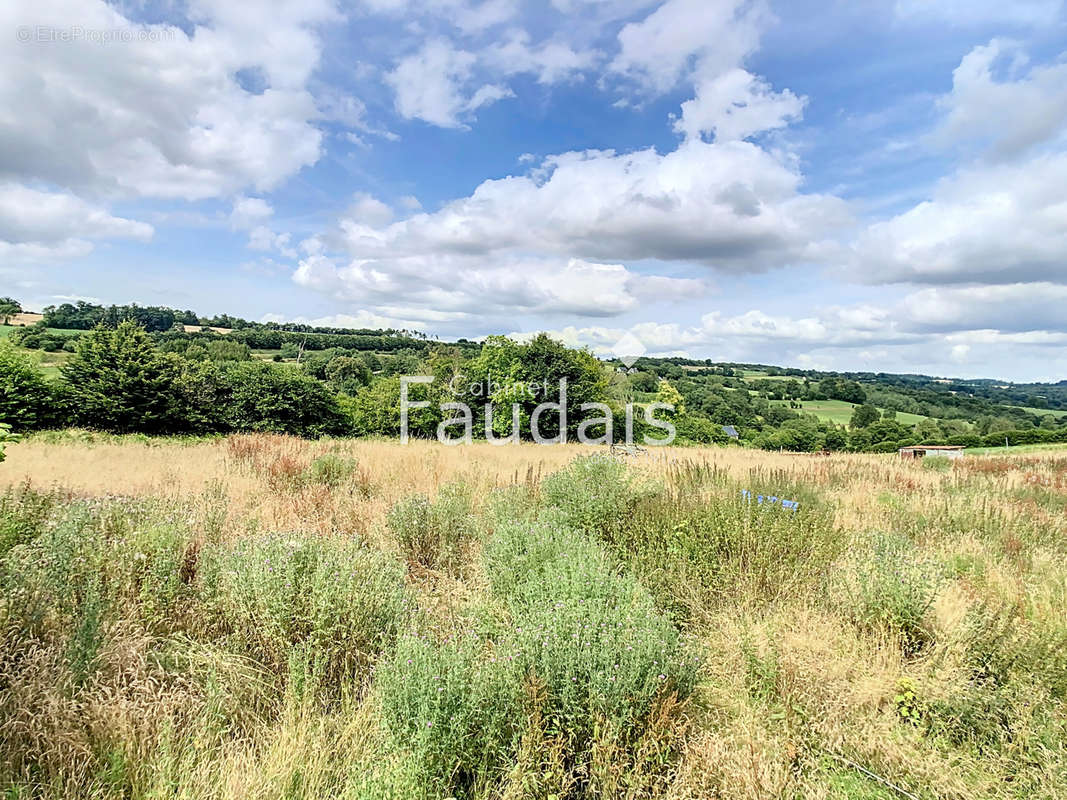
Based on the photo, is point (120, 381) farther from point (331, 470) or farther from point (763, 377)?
point (763, 377)

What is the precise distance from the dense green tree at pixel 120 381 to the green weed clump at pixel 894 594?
2930 cm

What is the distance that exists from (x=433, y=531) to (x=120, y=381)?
1036 inches

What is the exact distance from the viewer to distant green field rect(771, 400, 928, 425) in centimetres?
6258

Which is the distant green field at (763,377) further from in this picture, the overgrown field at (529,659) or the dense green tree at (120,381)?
the overgrown field at (529,659)

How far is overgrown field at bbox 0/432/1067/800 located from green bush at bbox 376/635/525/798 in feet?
0.04

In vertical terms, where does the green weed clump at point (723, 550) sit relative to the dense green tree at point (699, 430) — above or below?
above

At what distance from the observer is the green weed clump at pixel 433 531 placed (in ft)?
14.7

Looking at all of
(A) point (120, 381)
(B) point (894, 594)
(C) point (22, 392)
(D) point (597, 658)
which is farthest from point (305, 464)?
(A) point (120, 381)

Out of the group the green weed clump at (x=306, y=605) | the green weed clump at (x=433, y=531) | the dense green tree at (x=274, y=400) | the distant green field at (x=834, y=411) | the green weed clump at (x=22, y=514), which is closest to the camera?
the green weed clump at (x=306, y=605)

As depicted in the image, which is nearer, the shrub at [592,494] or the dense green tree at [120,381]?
the shrub at [592,494]

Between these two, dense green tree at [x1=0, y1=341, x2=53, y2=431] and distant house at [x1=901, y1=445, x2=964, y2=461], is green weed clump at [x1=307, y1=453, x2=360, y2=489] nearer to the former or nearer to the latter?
distant house at [x1=901, y1=445, x2=964, y2=461]

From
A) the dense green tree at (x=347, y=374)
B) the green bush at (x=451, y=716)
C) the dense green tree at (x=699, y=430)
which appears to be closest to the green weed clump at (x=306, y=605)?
the green bush at (x=451, y=716)

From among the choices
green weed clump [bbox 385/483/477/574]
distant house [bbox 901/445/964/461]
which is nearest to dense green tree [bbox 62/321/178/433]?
green weed clump [bbox 385/483/477/574]

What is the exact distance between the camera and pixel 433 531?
15.9ft
